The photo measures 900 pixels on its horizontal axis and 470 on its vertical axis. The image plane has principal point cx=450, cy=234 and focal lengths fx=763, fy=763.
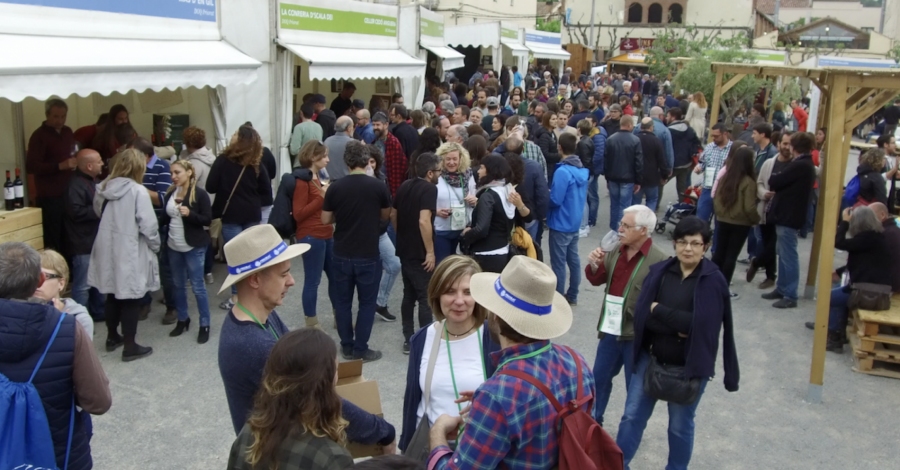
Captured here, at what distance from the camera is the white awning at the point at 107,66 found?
552 cm

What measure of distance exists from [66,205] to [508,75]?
17307mm

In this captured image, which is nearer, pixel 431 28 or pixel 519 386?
pixel 519 386

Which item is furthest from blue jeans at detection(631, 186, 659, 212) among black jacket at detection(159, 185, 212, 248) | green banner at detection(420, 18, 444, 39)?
black jacket at detection(159, 185, 212, 248)

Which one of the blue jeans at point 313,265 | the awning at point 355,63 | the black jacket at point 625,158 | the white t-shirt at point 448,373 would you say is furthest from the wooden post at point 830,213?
the awning at point 355,63

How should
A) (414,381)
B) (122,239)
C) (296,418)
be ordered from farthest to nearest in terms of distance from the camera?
(122,239), (414,381), (296,418)

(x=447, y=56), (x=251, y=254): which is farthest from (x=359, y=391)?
(x=447, y=56)

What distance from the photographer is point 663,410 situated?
17.7 ft

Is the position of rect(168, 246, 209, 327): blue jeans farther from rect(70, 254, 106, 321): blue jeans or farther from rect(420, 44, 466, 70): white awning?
→ rect(420, 44, 466, 70): white awning

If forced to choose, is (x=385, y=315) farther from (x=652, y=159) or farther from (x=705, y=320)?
(x=652, y=159)

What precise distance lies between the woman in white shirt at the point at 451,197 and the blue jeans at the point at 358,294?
2.24 feet

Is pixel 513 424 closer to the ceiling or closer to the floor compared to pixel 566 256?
closer to the ceiling

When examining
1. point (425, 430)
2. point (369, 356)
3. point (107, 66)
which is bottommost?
point (369, 356)

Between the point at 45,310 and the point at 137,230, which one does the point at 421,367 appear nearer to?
the point at 45,310

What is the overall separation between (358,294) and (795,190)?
4.50 m
